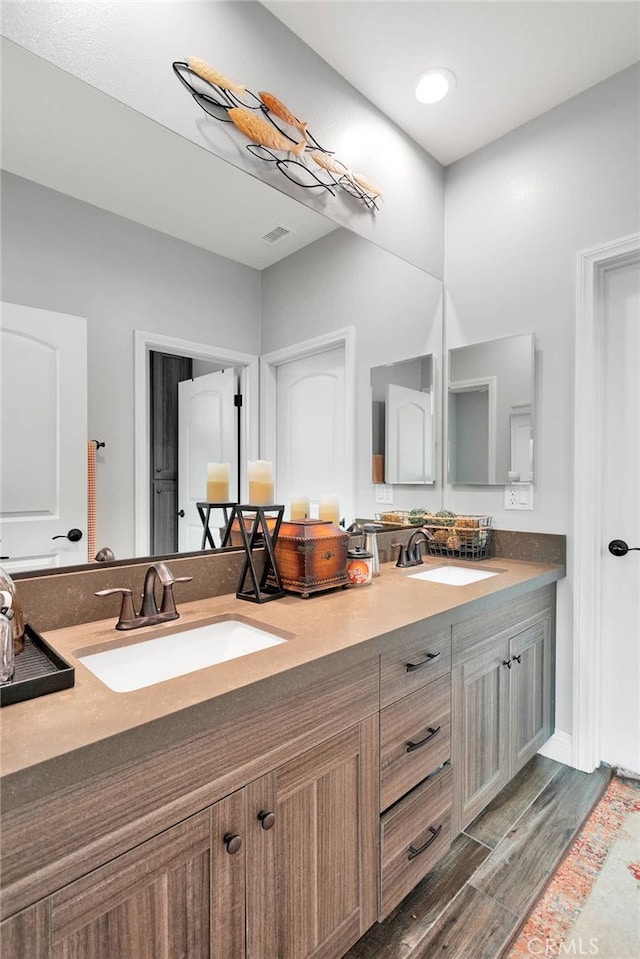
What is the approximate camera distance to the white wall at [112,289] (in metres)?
1.10

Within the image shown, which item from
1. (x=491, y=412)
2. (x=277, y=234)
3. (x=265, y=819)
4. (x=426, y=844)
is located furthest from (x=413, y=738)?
(x=277, y=234)

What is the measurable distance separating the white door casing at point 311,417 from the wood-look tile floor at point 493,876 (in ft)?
3.90

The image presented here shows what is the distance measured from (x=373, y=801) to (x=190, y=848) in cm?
52

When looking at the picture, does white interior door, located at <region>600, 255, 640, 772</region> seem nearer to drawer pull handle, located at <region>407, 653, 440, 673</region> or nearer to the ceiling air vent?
drawer pull handle, located at <region>407, 653, 440, 673</region>

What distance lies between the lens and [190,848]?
0.81 m

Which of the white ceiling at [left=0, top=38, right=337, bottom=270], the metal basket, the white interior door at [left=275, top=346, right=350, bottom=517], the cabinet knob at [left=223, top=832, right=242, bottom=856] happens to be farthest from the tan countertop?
the white ceiling at [left=0, top=38, right=337, bottom=270]

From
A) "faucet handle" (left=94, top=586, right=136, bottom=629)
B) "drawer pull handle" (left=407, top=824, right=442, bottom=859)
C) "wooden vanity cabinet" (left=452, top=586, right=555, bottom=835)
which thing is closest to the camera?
"faucet handle" (left=94, top=586, right=136, bottom=629)

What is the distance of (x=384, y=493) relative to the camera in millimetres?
2197

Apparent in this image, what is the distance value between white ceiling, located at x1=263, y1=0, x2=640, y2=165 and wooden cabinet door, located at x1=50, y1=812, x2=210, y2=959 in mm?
2325

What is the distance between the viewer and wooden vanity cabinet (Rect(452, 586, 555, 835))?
149 centimetres

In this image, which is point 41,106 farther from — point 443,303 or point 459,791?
point 459,791

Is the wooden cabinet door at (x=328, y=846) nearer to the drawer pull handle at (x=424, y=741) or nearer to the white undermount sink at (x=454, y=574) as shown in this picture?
the drawer pull handle at (x=424, y=741)

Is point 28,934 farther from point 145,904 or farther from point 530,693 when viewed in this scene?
point 530,693

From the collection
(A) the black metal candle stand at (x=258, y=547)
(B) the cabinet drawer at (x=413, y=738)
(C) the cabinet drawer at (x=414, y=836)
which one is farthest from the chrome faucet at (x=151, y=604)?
(C) the cabinet drawer at (x=414, y=836)
